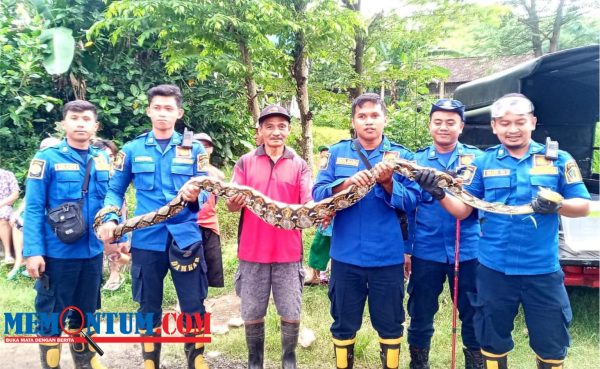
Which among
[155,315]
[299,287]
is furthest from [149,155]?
[299,287]

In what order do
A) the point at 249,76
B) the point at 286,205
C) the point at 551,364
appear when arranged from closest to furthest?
1. the point at 551,364
2. the point at 286,205
3. the point at 249,76

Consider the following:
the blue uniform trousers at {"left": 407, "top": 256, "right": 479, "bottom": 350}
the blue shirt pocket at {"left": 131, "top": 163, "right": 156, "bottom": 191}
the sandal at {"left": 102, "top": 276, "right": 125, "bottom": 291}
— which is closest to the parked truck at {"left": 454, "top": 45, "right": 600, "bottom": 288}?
the blue uniform trousers at {"left": 407, "top": 256, "right": 479, "bottom": 350}

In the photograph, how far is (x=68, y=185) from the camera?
3896 millimetres

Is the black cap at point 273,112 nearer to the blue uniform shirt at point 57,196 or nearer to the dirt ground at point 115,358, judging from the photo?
the blue uniform shirt at point 57,196

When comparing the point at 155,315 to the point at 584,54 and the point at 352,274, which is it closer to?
the point at 352,274

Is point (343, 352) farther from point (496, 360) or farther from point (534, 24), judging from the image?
point (534, 24)

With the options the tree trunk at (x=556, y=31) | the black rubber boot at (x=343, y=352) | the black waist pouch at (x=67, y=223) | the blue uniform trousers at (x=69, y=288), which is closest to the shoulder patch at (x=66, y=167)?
the black waist pouch at (x=67, y=223)

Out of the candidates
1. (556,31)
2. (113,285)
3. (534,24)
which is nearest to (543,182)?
(113,285)

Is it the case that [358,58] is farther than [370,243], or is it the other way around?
[358,58]

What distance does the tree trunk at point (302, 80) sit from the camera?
6504mm

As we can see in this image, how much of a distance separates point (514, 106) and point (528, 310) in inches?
61.7

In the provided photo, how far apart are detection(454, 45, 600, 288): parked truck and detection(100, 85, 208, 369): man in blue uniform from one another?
12.9 ft

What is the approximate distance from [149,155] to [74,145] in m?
0.80

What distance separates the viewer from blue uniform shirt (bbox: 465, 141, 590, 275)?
3.19 meters
